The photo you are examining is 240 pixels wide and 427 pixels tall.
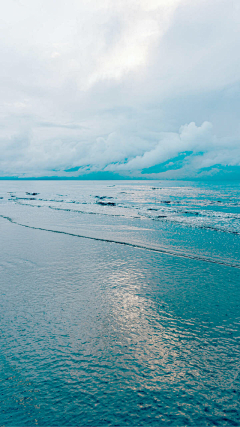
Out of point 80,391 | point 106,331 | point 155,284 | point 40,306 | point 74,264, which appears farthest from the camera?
point 74,264

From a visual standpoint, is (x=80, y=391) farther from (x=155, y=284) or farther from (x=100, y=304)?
(x=155, y=284)

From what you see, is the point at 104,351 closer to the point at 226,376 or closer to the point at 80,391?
the point at 80,391

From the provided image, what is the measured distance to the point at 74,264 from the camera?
49.6 feet

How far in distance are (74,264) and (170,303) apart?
22.1 ft

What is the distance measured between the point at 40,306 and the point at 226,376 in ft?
21.8

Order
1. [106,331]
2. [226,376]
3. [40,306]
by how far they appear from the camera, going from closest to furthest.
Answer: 1. [226,376]
2. [106,331]
3. [40,306]

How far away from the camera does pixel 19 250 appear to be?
60.0 ft

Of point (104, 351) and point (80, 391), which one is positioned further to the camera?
point (104, 351)

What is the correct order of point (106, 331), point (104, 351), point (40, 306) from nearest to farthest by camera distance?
1. point (104, 351)
2. point (106, 331)
3. point (40, 306)

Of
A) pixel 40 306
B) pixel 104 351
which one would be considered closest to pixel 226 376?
pixel 104 351

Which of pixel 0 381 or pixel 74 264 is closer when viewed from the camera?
pixel 0 381

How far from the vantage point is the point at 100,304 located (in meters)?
10.1

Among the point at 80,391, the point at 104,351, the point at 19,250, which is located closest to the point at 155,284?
the point at 104,351

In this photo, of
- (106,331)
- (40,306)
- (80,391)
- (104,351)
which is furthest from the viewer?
(40,306)
